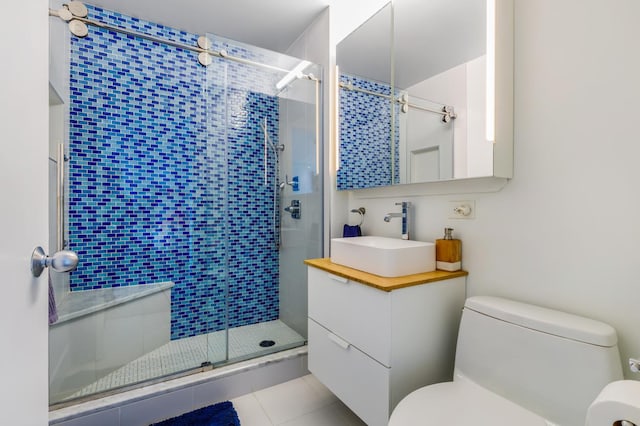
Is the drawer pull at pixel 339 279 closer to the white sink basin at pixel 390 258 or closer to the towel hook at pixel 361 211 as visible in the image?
the white sink basin at pixel 390 258

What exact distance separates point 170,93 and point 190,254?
1.25 metres

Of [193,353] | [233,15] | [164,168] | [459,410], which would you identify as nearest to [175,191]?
[164,168]

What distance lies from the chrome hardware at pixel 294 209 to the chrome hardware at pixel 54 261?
5.84 feet

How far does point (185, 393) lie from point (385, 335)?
1222 millimetres

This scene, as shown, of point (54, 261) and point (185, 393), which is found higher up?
point (54, 261)

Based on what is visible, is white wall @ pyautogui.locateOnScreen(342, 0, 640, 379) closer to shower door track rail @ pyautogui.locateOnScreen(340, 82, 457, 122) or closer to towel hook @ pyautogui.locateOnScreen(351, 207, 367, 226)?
shower door track rail @ pyautogui.locateOnScreen(340, 82, 457, 122)

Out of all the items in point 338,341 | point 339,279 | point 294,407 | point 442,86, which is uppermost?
point 442,86

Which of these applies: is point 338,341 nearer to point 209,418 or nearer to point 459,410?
point 459,410

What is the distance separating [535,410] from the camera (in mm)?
1011

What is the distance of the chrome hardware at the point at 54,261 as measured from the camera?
627 millimetres

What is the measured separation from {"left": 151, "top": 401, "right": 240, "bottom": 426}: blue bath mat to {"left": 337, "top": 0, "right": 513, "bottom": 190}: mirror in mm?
1447

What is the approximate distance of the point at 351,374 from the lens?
4.53 ft

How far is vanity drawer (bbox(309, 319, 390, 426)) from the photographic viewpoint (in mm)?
1220

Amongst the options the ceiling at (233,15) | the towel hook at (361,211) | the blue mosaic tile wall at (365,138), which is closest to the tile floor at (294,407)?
the towel hook at (361,211)
